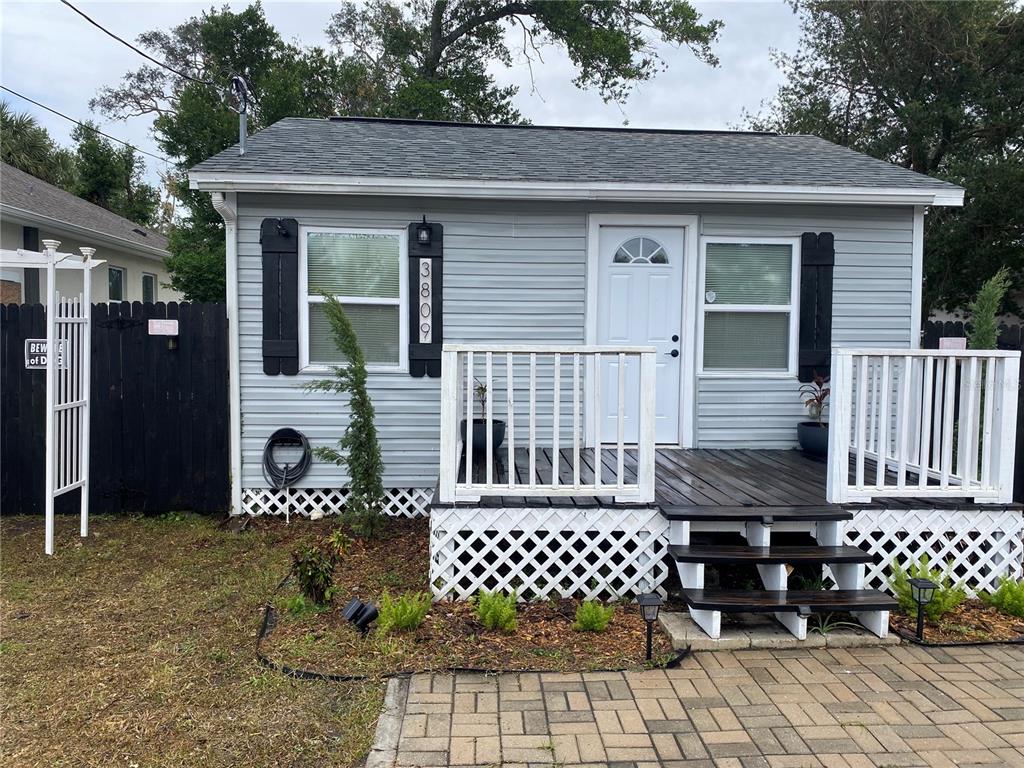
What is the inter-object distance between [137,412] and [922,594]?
5731mm

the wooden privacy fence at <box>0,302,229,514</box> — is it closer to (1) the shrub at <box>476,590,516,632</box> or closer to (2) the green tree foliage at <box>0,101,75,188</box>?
(1) the shrub at <box>476,590,516,632</box>

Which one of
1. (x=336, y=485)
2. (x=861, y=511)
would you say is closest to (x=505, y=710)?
(x=861, y=511)

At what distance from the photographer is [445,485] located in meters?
3.92

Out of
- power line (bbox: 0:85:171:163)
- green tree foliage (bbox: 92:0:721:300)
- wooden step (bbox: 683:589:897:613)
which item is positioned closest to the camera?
wooden step (bbox: 683:589:897:613)

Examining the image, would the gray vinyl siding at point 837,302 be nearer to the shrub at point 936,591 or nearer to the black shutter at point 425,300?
the shrub at point 936,591

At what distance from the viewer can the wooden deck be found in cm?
398

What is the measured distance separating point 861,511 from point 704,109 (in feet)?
54.8

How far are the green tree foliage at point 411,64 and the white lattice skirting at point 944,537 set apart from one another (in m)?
13.0

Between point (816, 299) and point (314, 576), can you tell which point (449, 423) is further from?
point (816, 299)

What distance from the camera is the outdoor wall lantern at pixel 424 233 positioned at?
5.52 meters

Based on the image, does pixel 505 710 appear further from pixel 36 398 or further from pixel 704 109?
pixel 704 109

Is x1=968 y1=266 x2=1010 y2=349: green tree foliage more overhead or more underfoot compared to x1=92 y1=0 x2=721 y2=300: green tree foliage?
more underfoot

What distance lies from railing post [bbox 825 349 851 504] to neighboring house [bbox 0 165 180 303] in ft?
24.4

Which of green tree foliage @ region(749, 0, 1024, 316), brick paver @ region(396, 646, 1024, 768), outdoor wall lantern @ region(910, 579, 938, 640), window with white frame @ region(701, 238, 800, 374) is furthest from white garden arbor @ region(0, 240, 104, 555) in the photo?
green tree foliage @ region(749, 0, 1024, 316)
